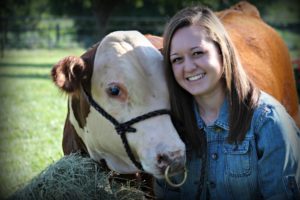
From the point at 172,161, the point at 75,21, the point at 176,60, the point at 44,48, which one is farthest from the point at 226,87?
the point at 75,21

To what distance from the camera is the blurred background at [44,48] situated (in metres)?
6.40

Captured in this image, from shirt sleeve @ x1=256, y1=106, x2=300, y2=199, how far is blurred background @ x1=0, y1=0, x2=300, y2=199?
1.29 metres

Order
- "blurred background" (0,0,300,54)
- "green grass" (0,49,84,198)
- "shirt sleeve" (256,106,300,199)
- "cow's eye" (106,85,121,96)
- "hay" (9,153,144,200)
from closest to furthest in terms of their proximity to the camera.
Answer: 1. "shirt sleeve" (256,106,300,199)
2. "hay" (9,153,144,200)
3. "cow's eye" (106,85,121,96)
4. "green grass" (0,49,84,198)
5. "blurred background" (0,0,300,54)

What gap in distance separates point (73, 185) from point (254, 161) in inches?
39.5

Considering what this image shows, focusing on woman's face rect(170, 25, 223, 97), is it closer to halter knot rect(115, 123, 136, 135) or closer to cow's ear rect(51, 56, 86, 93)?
halter knot rect(115, 123, 136, 135)

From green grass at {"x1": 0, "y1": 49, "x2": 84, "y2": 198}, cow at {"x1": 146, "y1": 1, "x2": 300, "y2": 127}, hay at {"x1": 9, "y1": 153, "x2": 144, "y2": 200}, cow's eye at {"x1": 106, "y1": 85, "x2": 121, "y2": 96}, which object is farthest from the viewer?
green grass at {"x1": 0, "y1": 49, "x2": 84, "y2": 198}

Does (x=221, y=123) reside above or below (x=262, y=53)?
below

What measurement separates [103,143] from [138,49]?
637 millimetres

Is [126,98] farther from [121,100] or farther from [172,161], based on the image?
[172,161]

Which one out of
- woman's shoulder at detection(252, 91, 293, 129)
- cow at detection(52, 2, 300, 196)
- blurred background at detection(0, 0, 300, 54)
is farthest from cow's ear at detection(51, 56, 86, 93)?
blurred background at detection(0, 0, 300, 54)

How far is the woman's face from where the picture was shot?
2734 mm

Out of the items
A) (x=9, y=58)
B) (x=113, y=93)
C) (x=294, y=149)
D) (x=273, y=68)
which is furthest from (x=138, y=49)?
(x=9, y=58)

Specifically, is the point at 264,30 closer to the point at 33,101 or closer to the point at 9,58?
the point at 33,101

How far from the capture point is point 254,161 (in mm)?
2697
